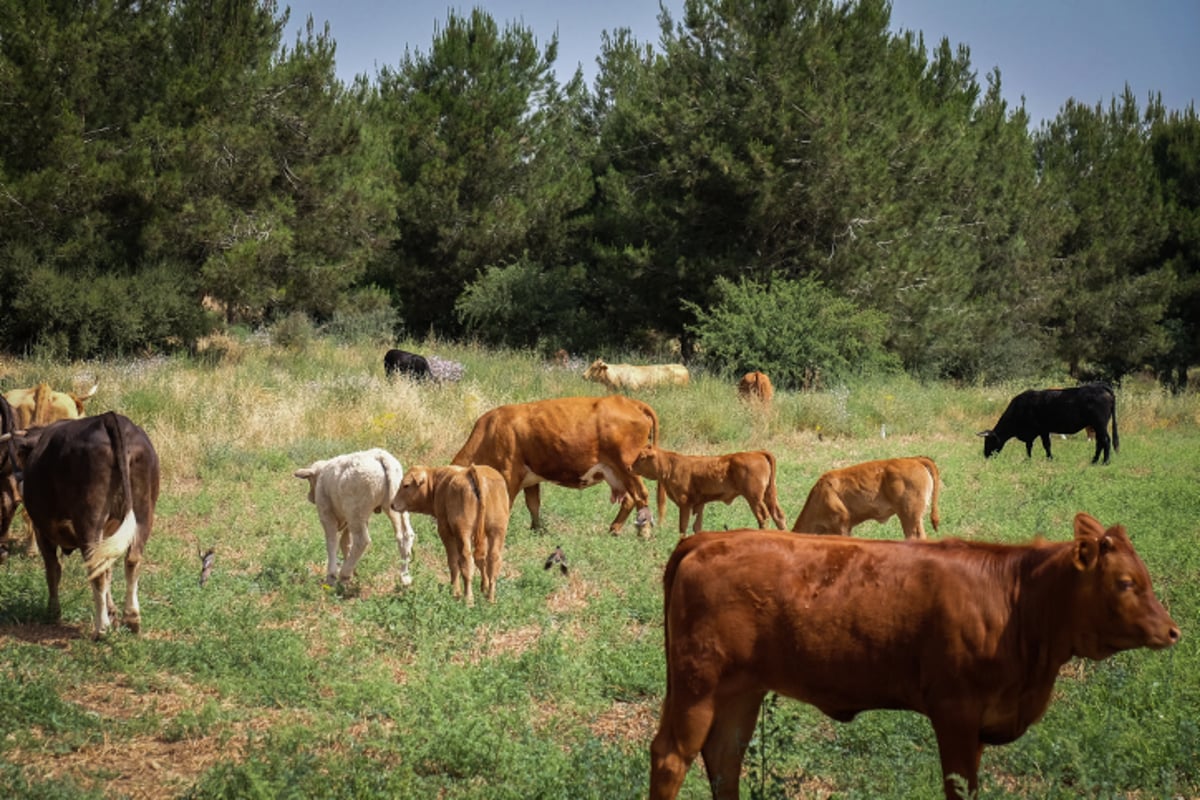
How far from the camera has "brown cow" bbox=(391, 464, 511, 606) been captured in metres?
8.88

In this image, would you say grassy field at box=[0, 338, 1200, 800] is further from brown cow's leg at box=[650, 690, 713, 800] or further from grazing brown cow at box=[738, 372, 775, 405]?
grazing brown cow at box=[738, 372, 775, 405]

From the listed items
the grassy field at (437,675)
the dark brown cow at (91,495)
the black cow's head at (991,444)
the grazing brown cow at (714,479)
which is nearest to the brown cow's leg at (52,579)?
the dark brown cow at (91,495)

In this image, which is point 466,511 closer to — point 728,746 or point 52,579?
point 52,579

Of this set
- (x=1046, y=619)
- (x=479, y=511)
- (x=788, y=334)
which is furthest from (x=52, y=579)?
(x=788, y=334)

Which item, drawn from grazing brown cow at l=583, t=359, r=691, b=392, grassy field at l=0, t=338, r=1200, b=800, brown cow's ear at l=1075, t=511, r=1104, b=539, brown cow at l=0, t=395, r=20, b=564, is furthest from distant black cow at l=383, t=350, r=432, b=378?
brown cow's ear at l=1075, t=511, r=1104, b=539

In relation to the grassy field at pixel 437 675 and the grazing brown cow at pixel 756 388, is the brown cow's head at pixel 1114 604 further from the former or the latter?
the grazing brown cow at pixel 756 388

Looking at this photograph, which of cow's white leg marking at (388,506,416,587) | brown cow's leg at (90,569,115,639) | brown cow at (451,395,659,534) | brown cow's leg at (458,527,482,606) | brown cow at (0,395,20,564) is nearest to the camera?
brown cow's leg at (90,569,115,639)

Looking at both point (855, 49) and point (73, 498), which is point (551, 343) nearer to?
point (855, 49)

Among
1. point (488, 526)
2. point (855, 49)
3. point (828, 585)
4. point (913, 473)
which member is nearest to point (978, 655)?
point (828, 585)

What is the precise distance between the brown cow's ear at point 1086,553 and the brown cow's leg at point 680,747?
1.68 m

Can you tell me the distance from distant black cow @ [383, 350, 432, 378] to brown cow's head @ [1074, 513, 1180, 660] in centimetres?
1931

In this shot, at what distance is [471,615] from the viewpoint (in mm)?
8305

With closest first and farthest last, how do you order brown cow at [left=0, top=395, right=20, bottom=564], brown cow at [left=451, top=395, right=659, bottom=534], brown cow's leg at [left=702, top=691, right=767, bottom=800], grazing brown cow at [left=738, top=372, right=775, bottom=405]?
brown cow's leg at [left=702, top=691, right=767, bottom=800] < brown cow at [left=0, top=395, right=20, bottom=564] < brown cow at [left=451, top=395, right=659, bottom=534] < grazing brown cow at [left=738, top=372, right=775, bottom=405]

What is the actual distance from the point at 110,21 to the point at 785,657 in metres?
24.4
